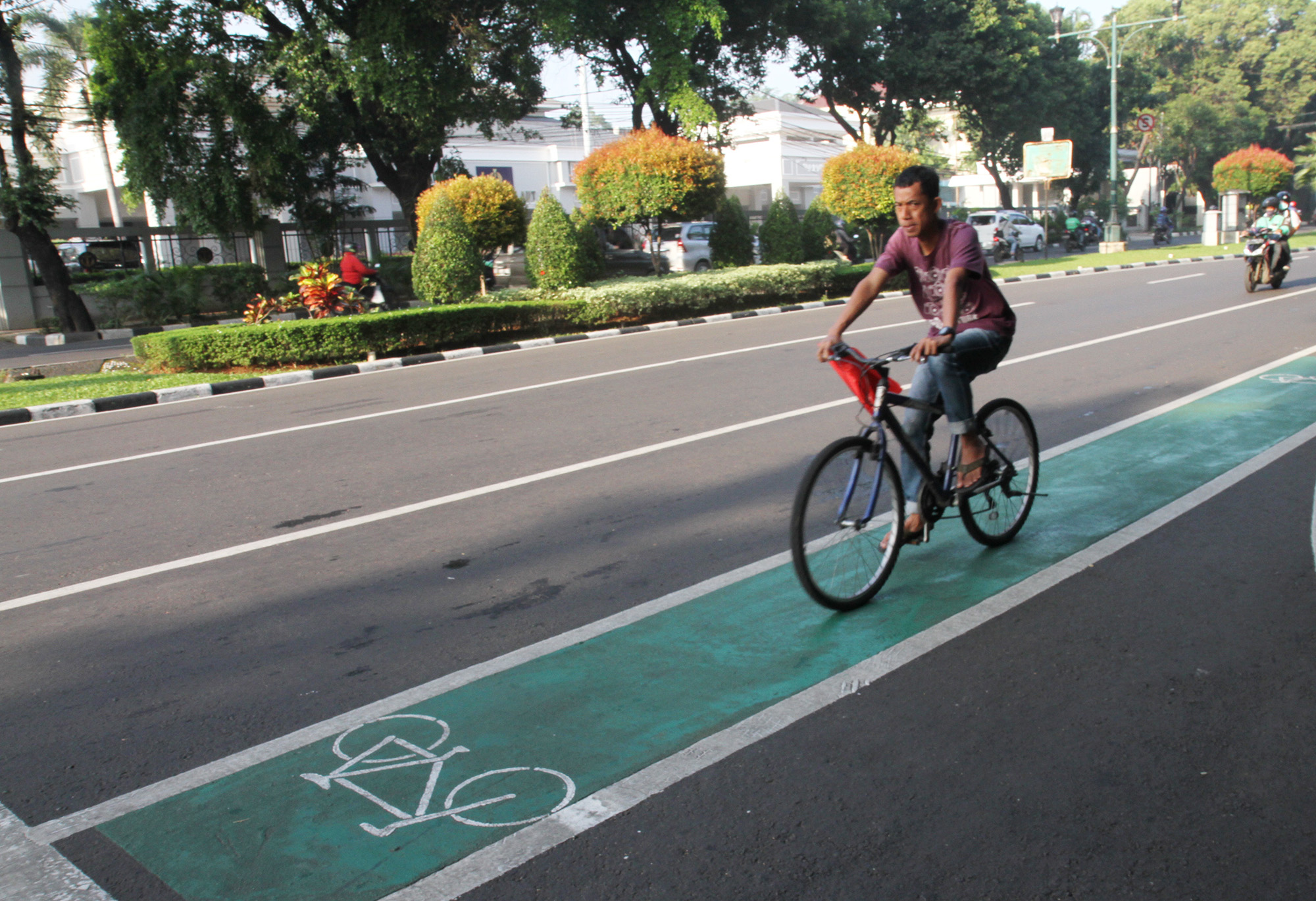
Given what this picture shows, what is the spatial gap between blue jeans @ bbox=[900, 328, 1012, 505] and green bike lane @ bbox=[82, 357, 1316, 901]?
530 millimetres

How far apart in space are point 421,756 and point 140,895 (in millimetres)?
894

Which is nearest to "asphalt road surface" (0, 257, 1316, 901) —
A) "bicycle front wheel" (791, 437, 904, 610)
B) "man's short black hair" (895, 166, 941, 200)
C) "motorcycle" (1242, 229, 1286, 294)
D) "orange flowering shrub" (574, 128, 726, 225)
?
"bicycle front wheel" (791, 437, 904, 610)

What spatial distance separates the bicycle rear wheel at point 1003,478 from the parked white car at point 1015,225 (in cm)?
3035

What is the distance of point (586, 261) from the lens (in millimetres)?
21734

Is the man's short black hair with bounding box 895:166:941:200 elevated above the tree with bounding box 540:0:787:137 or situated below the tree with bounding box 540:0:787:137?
below

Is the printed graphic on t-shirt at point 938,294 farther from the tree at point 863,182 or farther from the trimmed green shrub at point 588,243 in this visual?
the tree at point 863,182

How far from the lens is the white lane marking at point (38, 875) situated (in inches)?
109

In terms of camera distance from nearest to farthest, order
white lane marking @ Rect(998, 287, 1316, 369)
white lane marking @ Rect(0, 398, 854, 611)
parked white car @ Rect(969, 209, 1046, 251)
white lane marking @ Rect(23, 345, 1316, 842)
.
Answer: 1. white lane marking @ Rect(23, 345, 1316, 842)
2. white lane marking @ Rect(0, 398, 854, 611)
3. white lane marking @ Rect(998, 287, 1316, 369)
4. parked white car @ Rect(969, 209, 1046, 251)

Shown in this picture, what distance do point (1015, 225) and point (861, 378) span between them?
1337 inches

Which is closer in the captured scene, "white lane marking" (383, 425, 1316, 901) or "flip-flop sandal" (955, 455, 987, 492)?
"white lane marking" (383, 425, 1316, 901)

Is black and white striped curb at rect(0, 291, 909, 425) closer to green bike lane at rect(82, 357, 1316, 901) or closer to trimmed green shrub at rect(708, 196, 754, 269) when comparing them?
trimmed green shrub at rect(708, 196, 754, 269)

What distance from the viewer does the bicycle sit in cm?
440

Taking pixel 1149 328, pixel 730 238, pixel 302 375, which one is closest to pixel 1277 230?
pixel 1149 328

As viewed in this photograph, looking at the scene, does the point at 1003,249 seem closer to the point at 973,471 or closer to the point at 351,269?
the point at 351,269
